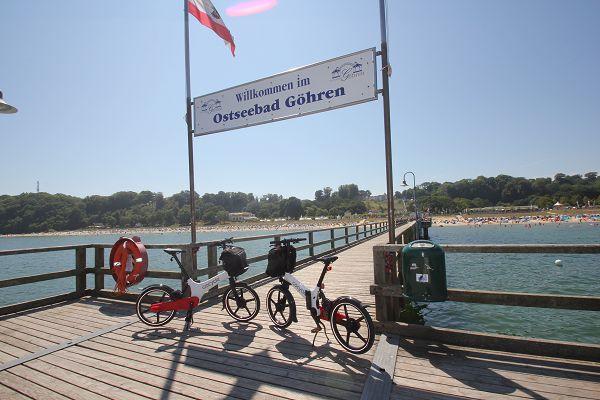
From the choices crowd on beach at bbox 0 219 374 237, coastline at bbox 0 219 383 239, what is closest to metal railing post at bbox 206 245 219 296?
coastline at bbox 0 219 383 239

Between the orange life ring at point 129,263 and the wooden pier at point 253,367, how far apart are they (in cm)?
110

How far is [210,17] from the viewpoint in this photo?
6758mm

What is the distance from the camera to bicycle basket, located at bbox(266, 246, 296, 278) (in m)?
A: 4.52

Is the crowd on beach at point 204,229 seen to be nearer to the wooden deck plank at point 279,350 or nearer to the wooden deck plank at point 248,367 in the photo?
the wooden deck plank at point 279,350

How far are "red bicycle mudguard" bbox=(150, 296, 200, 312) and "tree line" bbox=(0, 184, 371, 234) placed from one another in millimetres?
154250

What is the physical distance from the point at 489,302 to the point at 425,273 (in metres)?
0.81

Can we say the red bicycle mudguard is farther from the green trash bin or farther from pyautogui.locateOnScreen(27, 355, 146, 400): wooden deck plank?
the green trash bin

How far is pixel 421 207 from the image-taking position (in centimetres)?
13700

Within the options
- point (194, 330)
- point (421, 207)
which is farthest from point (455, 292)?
point (421, 207)

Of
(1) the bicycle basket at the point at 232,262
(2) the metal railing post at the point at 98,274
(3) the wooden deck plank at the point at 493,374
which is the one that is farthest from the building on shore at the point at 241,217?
(3) the wooden deck plank at the point at 493,374

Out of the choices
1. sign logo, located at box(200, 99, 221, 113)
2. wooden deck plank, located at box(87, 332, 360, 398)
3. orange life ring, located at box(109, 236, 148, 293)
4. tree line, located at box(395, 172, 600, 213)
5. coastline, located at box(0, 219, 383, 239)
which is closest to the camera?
wooden deck plank, located at box(87, 332, 360, 398)

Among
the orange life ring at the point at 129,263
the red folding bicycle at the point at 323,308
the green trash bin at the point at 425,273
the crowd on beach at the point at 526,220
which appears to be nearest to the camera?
the green trash bin at the point at 425,273

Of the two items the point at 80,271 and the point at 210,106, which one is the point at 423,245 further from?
the point at 80,271

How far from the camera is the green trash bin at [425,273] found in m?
3.64
